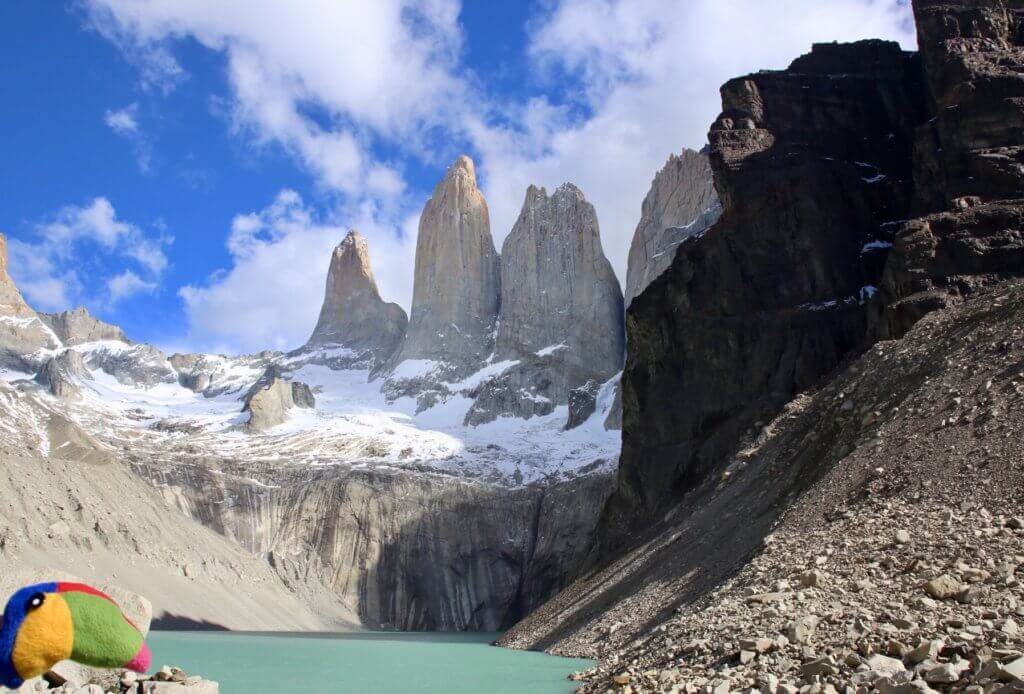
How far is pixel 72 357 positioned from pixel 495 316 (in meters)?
64.0

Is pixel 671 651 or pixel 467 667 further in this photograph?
pixel 467 667

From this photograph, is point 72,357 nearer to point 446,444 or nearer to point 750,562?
point 446,444

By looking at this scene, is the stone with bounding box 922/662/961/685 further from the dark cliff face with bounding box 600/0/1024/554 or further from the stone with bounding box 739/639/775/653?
the dark cliff face with bounding box 600/0/1024/554

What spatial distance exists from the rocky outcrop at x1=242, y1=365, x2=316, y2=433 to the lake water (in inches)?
2919

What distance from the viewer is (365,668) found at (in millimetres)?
32312

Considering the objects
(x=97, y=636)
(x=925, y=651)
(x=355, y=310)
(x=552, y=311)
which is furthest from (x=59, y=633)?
(x=355, y=310)

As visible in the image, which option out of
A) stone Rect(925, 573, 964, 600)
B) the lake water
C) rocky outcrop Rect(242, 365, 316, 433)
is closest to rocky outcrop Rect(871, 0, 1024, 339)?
the lake water

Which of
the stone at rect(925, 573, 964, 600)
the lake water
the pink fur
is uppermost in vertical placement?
the pink fur

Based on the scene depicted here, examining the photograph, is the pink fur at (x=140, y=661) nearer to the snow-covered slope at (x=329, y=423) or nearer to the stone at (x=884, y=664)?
the stone at (x=884, y=664)

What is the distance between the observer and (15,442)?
7825cm

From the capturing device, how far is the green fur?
7160 mm

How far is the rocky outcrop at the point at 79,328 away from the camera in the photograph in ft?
576

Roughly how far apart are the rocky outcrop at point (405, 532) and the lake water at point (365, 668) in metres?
44.3

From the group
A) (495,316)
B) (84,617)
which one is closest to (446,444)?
(495,316)
